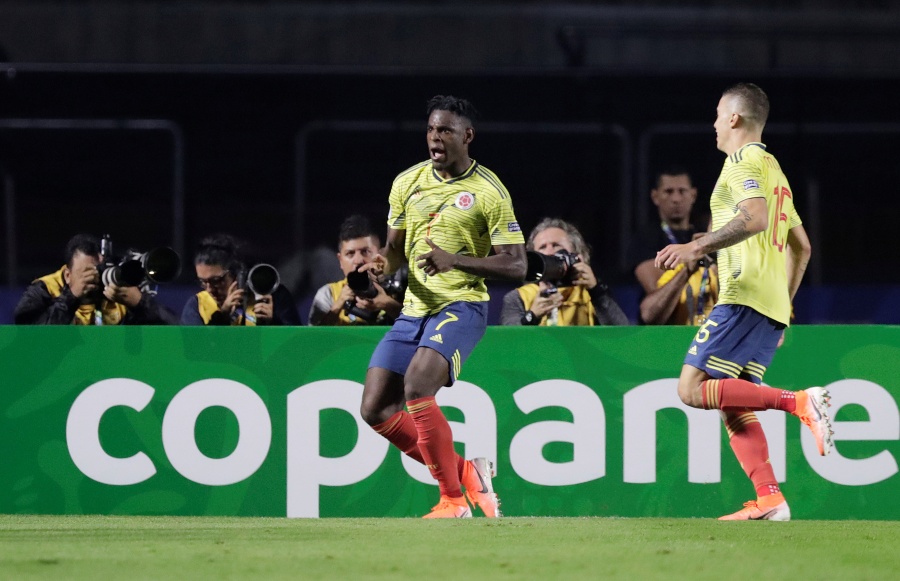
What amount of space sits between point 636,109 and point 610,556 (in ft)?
21.7

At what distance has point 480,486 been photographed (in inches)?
259

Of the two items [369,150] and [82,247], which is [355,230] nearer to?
[82,247]

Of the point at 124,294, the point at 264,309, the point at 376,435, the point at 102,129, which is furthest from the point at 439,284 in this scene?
the point at 102,129

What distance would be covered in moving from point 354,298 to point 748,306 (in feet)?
7.55

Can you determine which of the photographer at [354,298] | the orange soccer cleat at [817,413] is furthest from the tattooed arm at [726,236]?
the photographer at [354,298]

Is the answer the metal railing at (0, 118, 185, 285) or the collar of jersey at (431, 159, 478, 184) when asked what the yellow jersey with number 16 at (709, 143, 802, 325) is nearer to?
the collar of jersey at (431, 159, 478, 184)

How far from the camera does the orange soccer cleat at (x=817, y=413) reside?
583cm

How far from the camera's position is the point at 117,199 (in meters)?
11.1

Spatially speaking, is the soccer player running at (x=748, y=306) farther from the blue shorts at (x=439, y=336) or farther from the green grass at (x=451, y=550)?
the blue shorts at (x=439, y=336)

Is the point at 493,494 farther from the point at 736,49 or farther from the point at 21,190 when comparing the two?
the point at 736,49

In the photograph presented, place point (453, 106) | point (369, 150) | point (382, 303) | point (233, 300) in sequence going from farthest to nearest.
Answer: point (369, 150), point (233, 300), point (382, 303), point (453, 106)

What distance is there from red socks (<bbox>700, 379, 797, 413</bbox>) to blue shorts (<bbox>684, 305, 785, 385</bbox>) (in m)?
0.07

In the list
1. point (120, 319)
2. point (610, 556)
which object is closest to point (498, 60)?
point (120, 319)

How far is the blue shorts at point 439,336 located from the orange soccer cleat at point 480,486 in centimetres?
55
